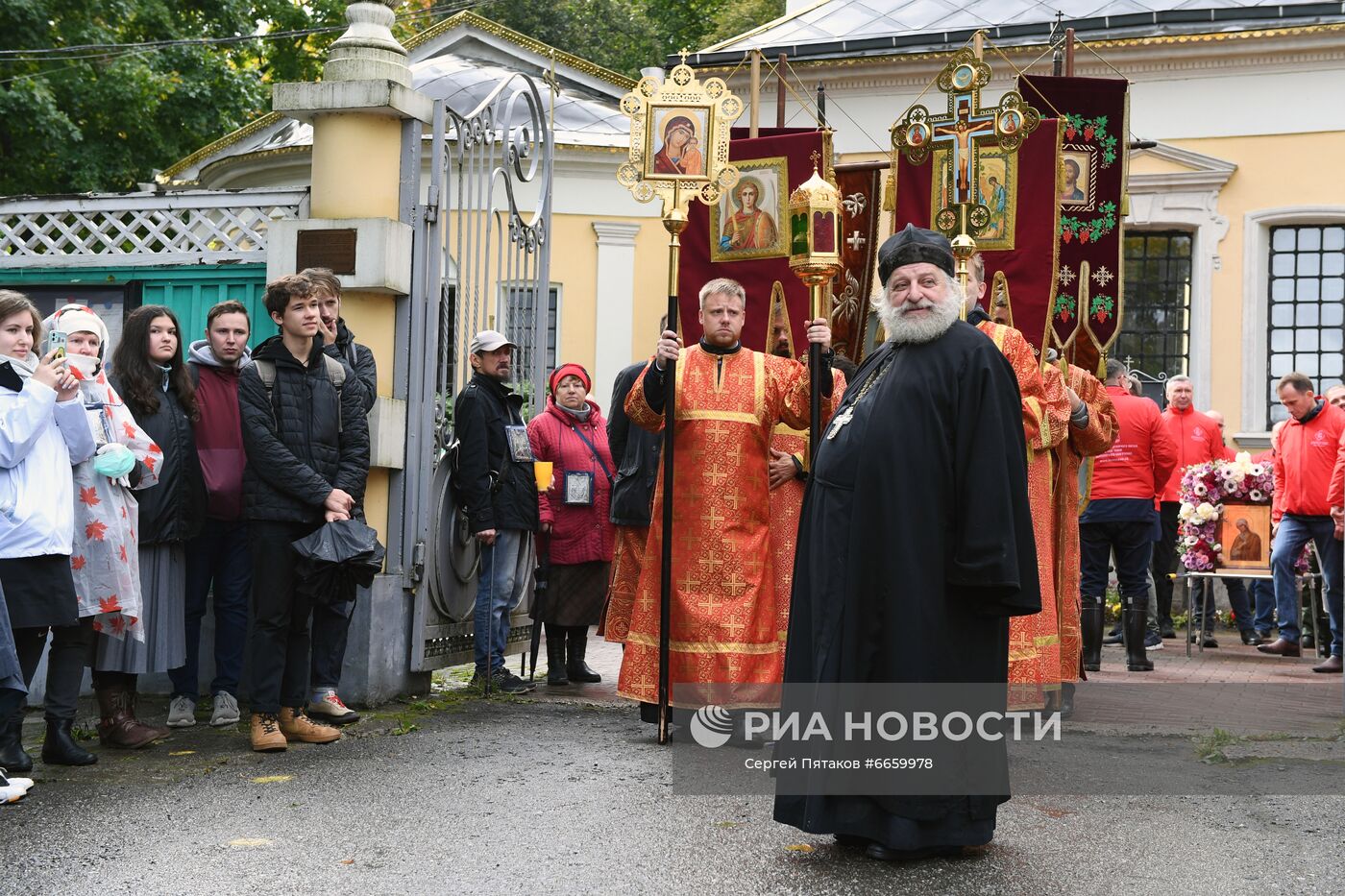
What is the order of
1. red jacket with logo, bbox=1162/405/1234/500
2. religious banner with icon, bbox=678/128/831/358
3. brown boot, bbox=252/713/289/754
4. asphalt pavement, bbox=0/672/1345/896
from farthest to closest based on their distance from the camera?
red jacket with logo, bbox=1162/405/1234/500
religious banner with icon, bbox=678/128/831/358
brown boot, bbox=252/713/289/754
asphalt pavement, bbox=0/672/1345/896

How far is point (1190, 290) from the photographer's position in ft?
59.8

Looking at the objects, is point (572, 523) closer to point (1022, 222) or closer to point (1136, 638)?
point (1022, 222)

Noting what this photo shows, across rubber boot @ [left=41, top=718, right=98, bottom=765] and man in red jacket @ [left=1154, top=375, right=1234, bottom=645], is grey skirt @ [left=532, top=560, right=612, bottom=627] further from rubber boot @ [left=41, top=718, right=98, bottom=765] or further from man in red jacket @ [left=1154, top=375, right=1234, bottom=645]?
man in red jacket @ [left=1154, top=375, right=1234, bottom=645]

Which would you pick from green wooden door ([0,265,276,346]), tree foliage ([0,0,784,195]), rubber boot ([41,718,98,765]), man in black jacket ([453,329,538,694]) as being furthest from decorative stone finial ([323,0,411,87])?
tree foliage ([0,0,784,195])

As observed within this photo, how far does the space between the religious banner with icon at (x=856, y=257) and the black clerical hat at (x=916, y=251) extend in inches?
165

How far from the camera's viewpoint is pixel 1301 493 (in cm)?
1208

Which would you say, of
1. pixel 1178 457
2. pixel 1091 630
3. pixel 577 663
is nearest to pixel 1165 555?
pixel 1178 457

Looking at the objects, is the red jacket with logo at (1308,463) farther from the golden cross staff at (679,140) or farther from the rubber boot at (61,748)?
the rubber boot at (61,748)

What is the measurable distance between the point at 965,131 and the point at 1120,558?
386 centimetres

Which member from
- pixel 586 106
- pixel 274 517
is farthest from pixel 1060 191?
pixel 586 106

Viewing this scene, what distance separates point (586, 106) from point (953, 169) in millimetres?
14270

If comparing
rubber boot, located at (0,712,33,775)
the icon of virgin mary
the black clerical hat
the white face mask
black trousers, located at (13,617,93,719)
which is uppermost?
the icon of virgin mary

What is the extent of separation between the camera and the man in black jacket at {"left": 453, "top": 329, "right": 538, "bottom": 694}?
8922mm

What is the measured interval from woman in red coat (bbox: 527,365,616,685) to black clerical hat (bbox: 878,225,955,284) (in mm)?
3991
